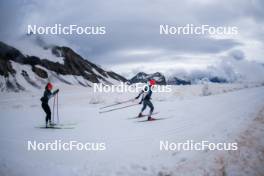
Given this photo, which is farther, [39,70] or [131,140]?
[39,70]

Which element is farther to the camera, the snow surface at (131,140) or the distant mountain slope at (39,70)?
the distant mountain slope at (39,70)

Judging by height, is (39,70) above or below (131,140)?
above

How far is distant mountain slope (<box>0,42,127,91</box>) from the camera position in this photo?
8712 centimetres

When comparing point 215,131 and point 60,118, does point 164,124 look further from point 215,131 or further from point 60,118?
point 60,118

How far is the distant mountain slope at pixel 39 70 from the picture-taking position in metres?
87.1

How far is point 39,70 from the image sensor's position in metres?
105

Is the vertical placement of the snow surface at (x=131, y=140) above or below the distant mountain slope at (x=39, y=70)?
below

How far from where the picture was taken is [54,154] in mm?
9195

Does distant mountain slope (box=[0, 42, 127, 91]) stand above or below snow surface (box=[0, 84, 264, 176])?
above

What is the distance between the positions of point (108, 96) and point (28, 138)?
39.1 feet

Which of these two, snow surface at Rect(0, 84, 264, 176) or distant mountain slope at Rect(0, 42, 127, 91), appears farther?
distant mountain slope at Rect(0, 42, 127, 91)

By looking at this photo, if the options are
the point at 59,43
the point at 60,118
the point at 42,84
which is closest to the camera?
the point at 60,118

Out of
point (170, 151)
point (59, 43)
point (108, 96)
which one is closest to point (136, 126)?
point (170, 151)

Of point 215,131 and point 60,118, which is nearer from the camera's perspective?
point 215,131
